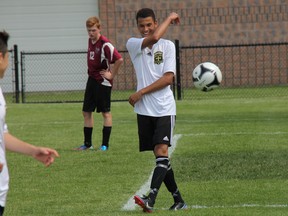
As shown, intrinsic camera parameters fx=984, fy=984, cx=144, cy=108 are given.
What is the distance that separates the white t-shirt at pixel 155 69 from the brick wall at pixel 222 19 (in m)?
21.0

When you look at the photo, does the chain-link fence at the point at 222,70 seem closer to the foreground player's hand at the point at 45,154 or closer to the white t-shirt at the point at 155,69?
the white t-shirt at the point at 155,69

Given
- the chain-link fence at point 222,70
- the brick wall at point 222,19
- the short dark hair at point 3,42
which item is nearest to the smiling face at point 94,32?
the short dark hair at point 3,42

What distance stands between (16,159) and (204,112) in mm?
8237

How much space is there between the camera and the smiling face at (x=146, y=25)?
957 cm

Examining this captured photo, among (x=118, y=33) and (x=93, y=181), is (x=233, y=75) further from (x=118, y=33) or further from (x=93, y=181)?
(x=93, y=181)

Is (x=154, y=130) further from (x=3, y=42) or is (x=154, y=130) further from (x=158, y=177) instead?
(x=3, y=42)

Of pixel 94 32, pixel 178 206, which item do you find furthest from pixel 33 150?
pixel 94 32

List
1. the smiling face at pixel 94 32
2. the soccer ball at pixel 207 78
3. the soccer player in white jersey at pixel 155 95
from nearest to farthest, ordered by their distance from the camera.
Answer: the soccer player in white jersey at pixel 155 95
the soccer ball at pixel 207 78
the smiling face at pixel 94 32

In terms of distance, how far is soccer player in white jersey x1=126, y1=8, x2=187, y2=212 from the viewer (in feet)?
31.4

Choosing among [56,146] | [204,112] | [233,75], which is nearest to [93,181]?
[56,146]

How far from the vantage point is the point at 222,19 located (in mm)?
30828

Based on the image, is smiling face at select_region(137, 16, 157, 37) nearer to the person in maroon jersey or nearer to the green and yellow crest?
the green and yellow crest

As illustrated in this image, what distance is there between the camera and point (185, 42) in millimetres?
30953

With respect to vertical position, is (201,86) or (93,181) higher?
(201,86)
